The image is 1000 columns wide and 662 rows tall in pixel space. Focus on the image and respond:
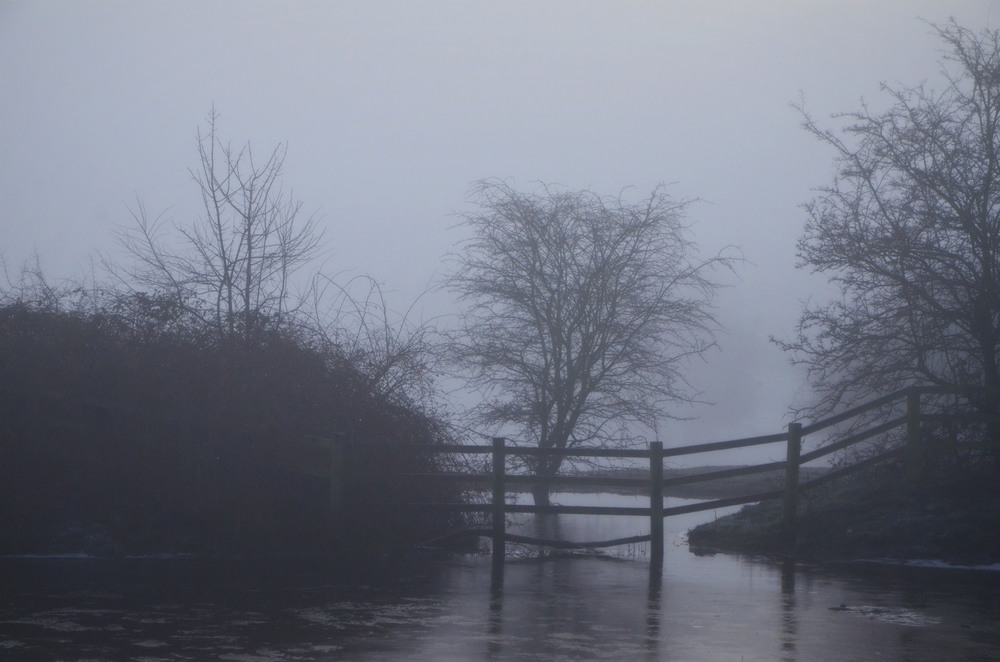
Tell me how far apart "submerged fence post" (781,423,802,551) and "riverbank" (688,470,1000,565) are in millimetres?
109

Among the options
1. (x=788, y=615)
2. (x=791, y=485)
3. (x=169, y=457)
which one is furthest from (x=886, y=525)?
(x=169, y=457)

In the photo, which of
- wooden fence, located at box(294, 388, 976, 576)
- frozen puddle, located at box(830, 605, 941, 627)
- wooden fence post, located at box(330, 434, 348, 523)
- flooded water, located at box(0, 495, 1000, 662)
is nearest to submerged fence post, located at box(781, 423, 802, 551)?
wooden fence, located at box(294, 388, 976, 576)

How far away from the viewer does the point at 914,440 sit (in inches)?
575

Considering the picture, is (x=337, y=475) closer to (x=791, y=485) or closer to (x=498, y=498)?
(x=498, y=498)

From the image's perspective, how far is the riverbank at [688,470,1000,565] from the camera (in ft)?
42.0

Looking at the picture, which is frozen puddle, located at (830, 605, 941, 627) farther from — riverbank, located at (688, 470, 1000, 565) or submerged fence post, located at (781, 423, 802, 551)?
submerged fence post, located at (781, 423, 802, 551)

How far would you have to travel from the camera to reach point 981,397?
50.6 feet

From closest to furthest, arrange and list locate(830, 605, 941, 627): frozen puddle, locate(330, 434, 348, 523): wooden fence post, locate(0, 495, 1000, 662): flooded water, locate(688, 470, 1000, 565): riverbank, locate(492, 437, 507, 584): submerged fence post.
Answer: locate(0, 495, 1000, 662): flooded water
locate(830, 605, 941, 627): frozen puddle
locate(688, 470, 1000, 565): riverbank
locate(330, 434, 348, 523): wooden fence post
locate(492, 437, 507, 584): submerged fence post

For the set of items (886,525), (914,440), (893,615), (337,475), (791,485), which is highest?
(914,440)

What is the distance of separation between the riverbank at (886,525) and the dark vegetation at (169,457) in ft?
15.1

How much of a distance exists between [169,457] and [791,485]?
8436 millimetres

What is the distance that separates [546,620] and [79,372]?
7935mm

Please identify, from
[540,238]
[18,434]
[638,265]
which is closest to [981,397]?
[638,265]

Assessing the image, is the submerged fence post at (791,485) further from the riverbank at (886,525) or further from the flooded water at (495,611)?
the flooded water at (495,611)
